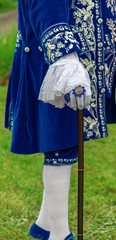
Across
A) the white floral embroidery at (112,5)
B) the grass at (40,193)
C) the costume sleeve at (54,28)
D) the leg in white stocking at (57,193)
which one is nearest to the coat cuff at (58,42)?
the costume sleeve at (54,28)

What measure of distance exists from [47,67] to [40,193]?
1.54 meters

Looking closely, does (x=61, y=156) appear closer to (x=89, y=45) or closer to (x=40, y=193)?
(x=89, y=45)

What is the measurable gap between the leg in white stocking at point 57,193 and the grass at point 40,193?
61cm

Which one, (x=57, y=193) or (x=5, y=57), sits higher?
(x=5, y=57)

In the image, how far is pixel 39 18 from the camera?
1783 mm

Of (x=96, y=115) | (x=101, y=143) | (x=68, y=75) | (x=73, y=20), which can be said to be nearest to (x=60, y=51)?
(x=68, y=75)

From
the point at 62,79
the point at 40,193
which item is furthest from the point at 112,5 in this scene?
the point at 40,193

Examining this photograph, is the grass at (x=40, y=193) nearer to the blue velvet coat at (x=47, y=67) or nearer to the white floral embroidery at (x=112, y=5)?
the blue velvet coat at (x=47, y=67)

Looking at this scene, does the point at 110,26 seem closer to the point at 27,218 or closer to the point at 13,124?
the point at 13,124

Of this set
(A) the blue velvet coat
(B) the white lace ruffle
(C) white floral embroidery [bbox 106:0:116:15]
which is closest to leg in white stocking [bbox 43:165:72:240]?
(A) the blue velvet coat

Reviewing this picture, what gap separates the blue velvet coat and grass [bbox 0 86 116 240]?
2.99ft

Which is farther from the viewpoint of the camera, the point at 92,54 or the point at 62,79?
the point at 92,54

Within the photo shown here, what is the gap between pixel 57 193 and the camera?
2002 mm

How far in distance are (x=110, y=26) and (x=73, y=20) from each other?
221 millimetres
